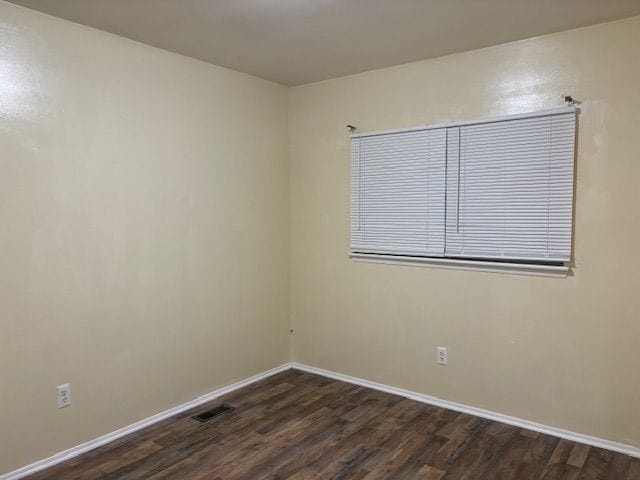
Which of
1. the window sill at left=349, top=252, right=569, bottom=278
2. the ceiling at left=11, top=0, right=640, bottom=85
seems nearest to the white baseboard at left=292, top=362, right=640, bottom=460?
the window sill at left=349, top=252, right=569, bottom=278

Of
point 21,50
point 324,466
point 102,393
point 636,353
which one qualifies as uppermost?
point 21,50

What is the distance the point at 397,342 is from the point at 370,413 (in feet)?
1.94

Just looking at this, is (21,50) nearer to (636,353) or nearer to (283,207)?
(283,207)

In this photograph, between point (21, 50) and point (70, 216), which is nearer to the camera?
point (21, 50)

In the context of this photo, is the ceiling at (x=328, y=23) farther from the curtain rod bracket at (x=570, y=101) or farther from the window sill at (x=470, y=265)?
the window sill at (x=470, y=265)

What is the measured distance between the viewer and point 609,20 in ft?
9.01

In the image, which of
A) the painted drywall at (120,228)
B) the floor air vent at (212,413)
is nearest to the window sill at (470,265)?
the painted drywall at (120,228)

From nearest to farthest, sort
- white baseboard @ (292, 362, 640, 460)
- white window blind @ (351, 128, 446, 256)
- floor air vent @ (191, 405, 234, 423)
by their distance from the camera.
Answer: white baseboard @ (292, 362, 640, 460), floor air vent @ (191, 405, 234, 423), white window blind @ (351, 128, 446, 256)

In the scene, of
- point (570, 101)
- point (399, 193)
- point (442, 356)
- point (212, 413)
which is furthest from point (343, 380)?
point (570, 101)

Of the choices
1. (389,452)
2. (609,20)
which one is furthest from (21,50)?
(609,20)

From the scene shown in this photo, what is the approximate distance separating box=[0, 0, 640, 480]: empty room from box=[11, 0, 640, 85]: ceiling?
2 centimetres

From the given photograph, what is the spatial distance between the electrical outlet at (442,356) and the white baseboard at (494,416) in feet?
0.91

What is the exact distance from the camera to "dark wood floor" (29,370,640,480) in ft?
8.61

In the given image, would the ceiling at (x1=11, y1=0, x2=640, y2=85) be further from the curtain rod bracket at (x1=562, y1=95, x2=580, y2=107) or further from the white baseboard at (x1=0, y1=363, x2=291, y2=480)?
the white baseboard at (x1=0, y1=363, x2=291, y2=480)
